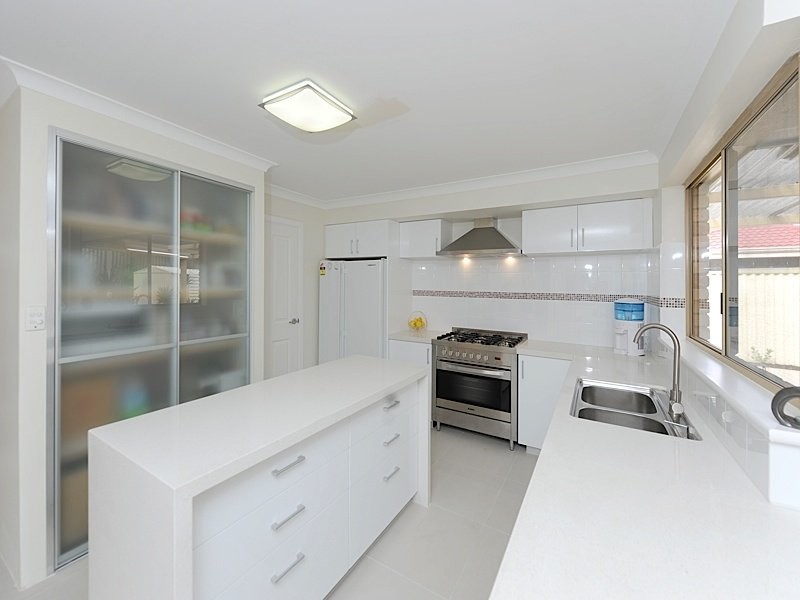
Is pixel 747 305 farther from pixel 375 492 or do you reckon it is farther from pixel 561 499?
pixel 375 492

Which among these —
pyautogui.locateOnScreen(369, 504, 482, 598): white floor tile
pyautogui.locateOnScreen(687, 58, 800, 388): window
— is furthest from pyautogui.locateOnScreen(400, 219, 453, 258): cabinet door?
pyautogui.locateOnScreen(369, 504, 482, 598): white floor tile

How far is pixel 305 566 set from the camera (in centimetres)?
139

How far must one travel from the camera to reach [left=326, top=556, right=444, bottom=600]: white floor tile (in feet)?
5.25

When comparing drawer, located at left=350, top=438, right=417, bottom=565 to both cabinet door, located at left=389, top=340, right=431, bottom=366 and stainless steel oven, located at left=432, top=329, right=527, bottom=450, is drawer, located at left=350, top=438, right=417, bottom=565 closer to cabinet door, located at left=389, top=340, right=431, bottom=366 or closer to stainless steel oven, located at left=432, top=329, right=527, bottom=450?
stainless steel oven, located at left=432, top=329, right=527, bottom=450

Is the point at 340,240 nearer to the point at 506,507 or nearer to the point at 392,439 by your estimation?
the point at 392,439

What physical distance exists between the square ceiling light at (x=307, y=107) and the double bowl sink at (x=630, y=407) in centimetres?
183

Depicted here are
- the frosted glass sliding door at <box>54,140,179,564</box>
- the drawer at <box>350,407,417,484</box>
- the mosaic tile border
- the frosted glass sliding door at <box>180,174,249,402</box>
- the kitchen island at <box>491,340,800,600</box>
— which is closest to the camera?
the kitchen island at <box>491,340,800,600</box>

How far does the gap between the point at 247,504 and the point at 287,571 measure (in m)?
0.37

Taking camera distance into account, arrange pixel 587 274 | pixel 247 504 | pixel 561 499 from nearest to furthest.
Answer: pixel 561 499, pixel 247 504, pixel 587 274

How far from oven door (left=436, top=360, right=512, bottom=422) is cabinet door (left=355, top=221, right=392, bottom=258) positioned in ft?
4.27

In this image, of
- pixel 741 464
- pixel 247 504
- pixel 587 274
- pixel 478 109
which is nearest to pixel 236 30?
pixel 478 109

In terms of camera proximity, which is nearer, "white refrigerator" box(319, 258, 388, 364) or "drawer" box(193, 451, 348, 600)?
"drawer" box(193, 451, 348, 600)

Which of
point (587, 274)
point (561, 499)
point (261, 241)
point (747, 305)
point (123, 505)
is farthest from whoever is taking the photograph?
point (587, 274)

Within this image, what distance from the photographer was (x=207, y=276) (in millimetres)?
2432
